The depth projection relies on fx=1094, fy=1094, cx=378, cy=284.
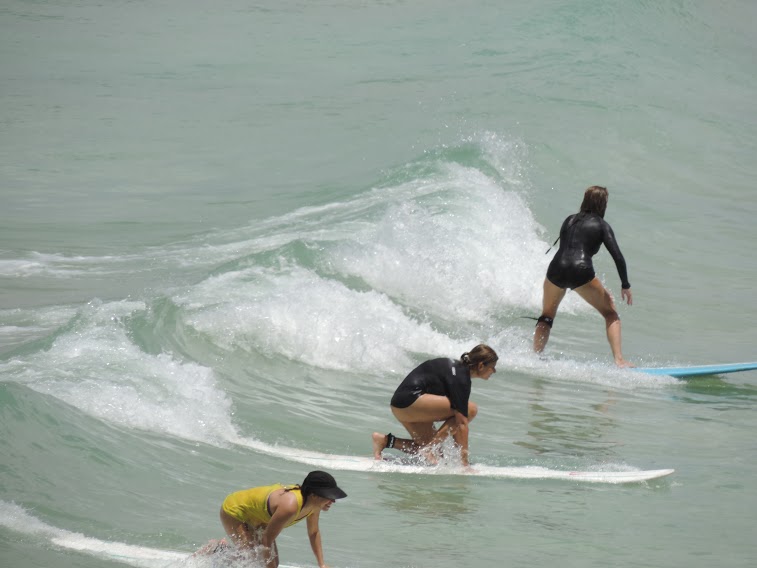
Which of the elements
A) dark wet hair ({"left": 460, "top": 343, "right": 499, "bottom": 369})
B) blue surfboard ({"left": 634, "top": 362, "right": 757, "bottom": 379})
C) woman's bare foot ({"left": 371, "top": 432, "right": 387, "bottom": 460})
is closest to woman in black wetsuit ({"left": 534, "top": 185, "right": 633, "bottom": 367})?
blue surfboard ({"left": 634, "top": 362, "right": 757, "bottom": 379})

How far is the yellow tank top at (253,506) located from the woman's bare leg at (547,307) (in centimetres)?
541

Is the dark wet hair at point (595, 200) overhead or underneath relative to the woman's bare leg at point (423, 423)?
overhead

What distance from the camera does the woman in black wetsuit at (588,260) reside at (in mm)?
9703

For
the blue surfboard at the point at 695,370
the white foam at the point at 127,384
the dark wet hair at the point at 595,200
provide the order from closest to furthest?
1. the white foam at the point at 127,384
2. the blue surfboard at the point at 695,370
3. the dark wet hair at the point at 595,200

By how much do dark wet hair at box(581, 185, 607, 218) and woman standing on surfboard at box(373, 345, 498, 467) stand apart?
3.08m

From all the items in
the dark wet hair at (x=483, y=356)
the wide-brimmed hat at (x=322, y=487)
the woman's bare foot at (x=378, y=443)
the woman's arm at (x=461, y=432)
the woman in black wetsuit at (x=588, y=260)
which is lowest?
the woman's bare foot at (x=378, y=443)

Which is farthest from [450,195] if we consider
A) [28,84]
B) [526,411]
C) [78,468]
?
[28,84]

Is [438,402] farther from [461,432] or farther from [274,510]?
[274,510]

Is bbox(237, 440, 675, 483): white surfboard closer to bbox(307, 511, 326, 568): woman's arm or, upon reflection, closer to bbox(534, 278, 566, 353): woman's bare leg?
bbox(307, 511, 326, 568): woman's arm

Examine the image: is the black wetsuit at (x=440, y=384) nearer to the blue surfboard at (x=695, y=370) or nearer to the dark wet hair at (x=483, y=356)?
the dark wet hair at (x=483, y=356)

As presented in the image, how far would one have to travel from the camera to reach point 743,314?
1315 cm

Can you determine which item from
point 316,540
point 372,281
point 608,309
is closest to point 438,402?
point 316,540

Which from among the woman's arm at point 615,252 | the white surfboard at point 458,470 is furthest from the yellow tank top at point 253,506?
the woman's arm at point 615,252

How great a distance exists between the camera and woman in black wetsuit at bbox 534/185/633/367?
31.8ft
